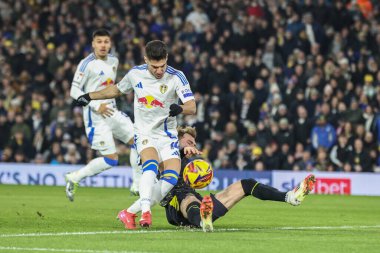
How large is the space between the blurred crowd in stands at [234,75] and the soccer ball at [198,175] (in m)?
11.3

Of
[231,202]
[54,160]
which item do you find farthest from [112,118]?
[54,160]

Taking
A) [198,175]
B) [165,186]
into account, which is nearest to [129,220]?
[165,186]

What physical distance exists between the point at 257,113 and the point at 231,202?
13524 mm

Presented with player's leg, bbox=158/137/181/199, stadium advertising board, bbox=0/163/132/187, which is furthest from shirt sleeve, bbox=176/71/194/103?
stadium advertising board, bbox=0/163/132/187

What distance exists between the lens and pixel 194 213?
11391 mm

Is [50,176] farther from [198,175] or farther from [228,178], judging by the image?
[198,175]

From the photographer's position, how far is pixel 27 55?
28828 millimetres

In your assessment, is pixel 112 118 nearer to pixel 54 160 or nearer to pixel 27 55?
pixel 54 160

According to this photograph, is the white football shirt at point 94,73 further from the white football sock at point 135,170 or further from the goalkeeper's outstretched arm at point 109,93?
the goalkeeper's outstretched arm at point 109,93

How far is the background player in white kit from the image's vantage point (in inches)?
655

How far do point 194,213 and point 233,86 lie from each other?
14.1m

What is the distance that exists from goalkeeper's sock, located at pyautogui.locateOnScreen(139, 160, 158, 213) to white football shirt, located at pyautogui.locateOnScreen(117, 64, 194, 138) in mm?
569

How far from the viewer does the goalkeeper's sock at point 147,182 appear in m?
11.5

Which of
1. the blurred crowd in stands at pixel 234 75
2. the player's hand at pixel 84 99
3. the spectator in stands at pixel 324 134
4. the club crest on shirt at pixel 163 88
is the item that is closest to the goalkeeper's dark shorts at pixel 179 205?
the club crest on shirt at pixel 163 88
